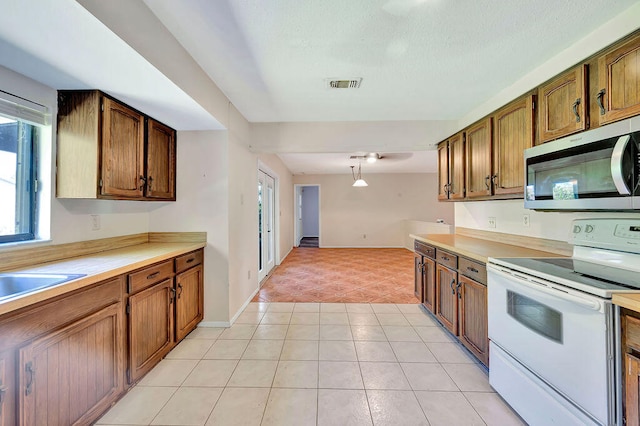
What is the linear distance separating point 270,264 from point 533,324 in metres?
4.35

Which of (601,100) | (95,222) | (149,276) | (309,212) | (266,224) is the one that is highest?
(601,100)

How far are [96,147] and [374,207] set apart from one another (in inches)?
272

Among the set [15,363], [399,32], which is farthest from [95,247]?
[399,32]

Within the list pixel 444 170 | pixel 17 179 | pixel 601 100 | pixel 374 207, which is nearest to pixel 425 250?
pixel 444 170

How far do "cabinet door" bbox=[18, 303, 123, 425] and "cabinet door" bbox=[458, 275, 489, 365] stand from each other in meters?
2.50

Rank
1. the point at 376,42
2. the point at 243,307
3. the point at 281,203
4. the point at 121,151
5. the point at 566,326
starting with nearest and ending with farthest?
the point at 566,326 < the point at 376,42 < the point at 121,151 < the point at 243,307 < the point at 281,203

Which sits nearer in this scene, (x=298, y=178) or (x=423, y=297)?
(x=423, y=297)

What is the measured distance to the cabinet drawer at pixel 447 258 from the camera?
7.45ft

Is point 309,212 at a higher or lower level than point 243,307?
higher

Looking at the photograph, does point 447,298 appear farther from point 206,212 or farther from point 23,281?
point 23,281

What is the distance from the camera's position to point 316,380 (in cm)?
186

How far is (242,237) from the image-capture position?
10.2ft

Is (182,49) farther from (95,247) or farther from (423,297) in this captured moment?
(423,297)

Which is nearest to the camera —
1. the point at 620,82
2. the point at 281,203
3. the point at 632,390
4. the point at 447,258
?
the point at 632,390
